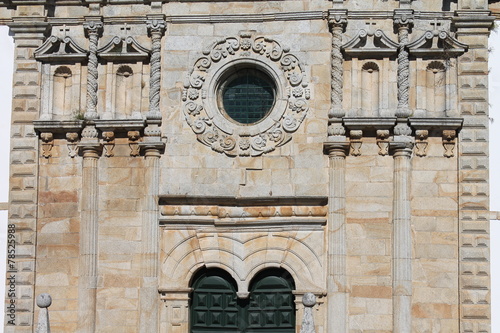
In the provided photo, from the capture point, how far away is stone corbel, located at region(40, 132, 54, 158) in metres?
21.1

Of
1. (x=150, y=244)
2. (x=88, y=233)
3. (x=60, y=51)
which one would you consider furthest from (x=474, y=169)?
(x=60, y=51)

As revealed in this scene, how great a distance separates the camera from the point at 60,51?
21266mm

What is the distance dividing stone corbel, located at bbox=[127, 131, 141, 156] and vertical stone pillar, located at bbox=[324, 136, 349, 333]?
10.8ft

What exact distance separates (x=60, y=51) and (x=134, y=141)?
2.13m

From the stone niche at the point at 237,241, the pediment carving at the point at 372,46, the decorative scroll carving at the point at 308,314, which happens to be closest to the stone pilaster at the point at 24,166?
the stone niche at the point at 237,241

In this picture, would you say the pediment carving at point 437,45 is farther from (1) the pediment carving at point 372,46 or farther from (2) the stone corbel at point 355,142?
(2) the stone corbel at point 355,142

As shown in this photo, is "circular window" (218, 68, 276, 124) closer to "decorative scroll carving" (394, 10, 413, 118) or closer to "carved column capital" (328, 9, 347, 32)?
"carved column capital" (328, 9, 347, 32)

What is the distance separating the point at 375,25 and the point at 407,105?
1.56m

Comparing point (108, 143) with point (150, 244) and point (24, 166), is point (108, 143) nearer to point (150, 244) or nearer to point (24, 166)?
point (24, 166)

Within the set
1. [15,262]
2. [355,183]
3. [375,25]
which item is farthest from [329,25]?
[15,262]

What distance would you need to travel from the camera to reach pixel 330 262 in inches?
795

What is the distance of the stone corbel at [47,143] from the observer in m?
21.1

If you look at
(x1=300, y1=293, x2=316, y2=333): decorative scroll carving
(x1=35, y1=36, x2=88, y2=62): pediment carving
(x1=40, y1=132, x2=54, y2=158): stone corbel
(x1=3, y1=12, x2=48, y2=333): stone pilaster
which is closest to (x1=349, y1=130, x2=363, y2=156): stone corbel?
(x1=300, y1=293, x2=316, y2=333): decorative scroll carving

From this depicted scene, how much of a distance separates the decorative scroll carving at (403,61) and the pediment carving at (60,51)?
555cm
